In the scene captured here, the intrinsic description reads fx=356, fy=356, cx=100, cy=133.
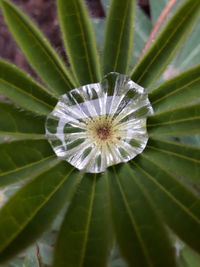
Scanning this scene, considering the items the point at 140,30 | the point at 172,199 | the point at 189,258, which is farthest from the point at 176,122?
the point at 140,30

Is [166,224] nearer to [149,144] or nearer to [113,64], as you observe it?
[149,144]

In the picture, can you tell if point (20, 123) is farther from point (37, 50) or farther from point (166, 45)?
point (166, 45)

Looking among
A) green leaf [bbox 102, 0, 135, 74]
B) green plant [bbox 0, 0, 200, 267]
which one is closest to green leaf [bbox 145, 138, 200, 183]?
green plant [bbox 0, 0, 200, 267]

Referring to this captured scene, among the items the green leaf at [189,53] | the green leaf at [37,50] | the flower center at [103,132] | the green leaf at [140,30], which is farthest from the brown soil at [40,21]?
the flower center at [103,132]

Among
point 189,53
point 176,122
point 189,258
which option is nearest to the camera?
point 176,122

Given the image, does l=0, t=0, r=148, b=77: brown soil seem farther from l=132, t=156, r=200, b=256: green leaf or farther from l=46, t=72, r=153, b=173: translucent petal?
l=132, t=156, r=200, b=256: green leaf

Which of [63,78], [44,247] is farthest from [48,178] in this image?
[44,247]

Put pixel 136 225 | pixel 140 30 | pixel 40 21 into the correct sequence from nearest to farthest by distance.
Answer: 1. pixel 136 225
2. pixel 140 30
3. pixel 40 21
